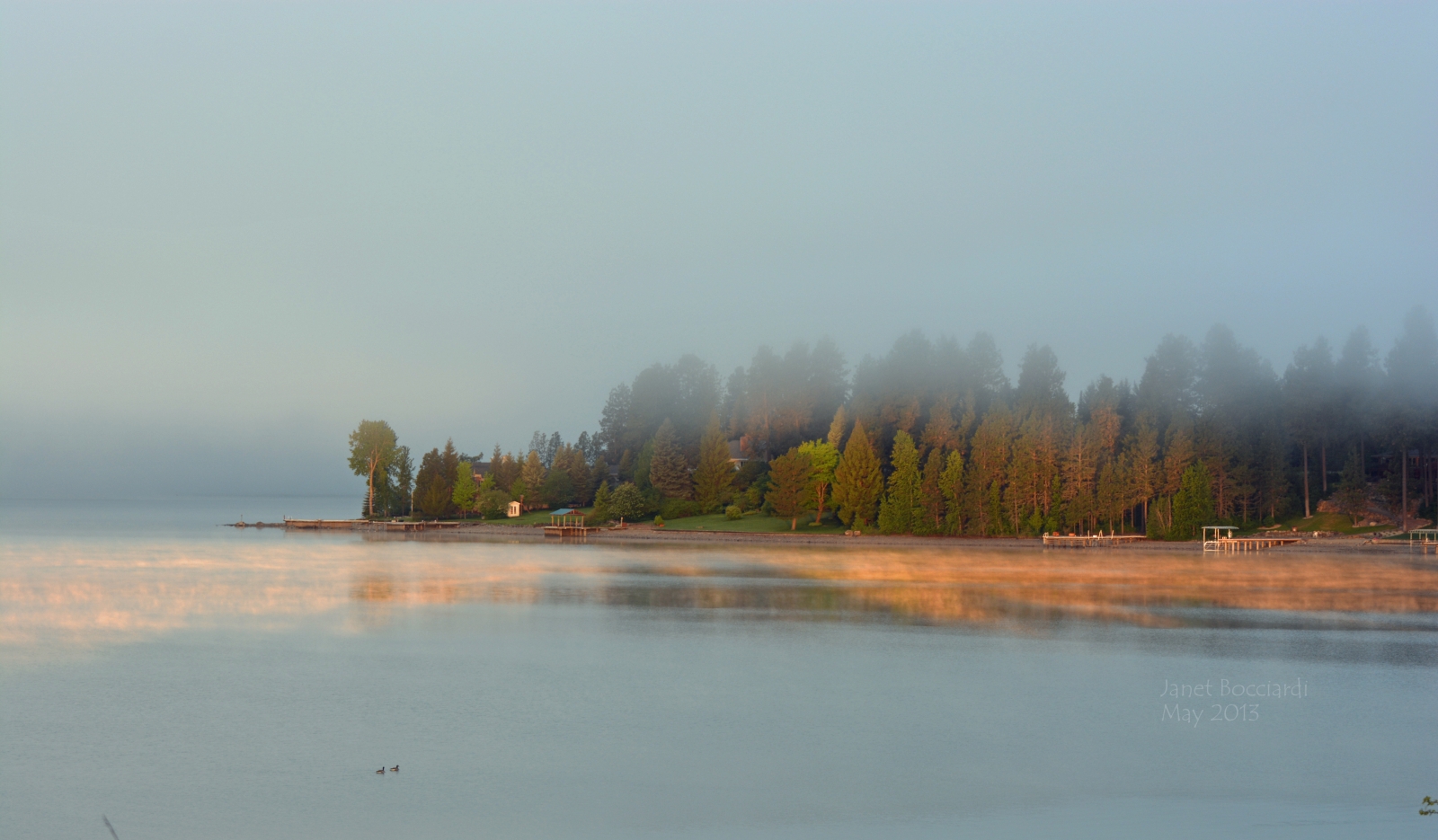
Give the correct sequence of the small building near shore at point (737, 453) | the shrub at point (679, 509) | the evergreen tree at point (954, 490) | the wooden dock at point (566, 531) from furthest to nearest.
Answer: the small building near shore at point (737, 453)
the shrub at point (679, 509)
the wooden dock at point (566, 531)
the evergreen tree at point (954, 490)

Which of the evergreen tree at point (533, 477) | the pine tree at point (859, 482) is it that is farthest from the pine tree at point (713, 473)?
the evergreen tree at point (533, 477)

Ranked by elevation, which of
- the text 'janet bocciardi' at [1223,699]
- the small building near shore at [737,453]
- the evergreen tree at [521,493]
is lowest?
the text 'janet bocciardi' at [1223,699]

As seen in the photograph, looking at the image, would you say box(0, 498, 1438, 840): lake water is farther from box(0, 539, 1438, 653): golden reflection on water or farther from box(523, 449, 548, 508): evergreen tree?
box(523, 449, 548, 508): evergreen tree

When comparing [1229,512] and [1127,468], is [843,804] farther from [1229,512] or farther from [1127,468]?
[1229,512]

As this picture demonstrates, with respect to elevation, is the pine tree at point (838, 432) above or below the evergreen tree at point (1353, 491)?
above

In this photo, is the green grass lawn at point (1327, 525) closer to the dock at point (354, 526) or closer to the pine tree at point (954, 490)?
the pine tree at point (954, 490)

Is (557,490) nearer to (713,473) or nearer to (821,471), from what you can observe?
(713,473)

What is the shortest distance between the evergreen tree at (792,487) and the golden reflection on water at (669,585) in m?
19.3

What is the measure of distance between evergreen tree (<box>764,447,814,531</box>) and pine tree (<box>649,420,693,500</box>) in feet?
43.0

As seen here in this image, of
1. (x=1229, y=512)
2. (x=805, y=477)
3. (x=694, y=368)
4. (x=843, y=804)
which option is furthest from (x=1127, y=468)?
(x=843, y=804)

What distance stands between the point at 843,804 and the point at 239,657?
15.8 m

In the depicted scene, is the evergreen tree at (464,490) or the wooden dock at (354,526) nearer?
the wooden dock at (354,526)

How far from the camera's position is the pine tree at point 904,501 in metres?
82.2

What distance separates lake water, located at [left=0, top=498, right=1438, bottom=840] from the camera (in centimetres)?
1223
